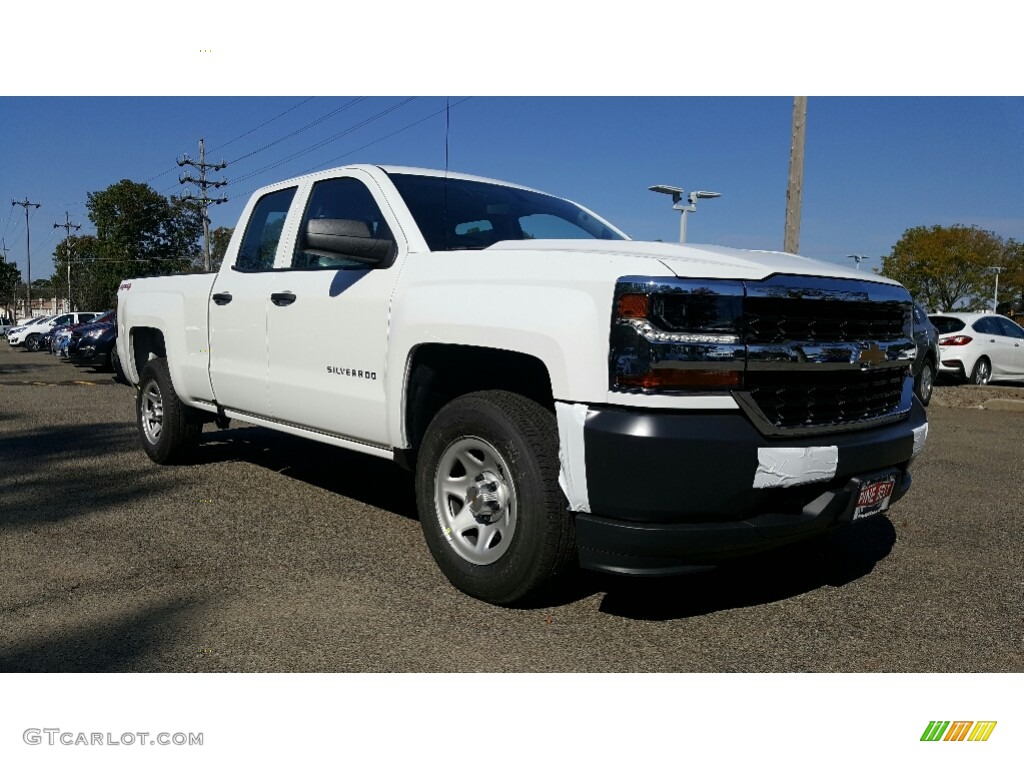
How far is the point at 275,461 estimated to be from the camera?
20.9ft

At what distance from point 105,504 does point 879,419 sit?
425cm

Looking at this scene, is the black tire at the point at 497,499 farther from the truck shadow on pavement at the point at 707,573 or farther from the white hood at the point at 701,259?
the white hood at the point at 701,259

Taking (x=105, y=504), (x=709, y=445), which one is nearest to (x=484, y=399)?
(x=709, y=445)

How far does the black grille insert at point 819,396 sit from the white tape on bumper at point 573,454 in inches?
22.9

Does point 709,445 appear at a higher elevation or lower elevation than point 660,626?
higher

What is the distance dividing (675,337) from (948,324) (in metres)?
13.0

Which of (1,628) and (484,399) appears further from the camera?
(484,399)

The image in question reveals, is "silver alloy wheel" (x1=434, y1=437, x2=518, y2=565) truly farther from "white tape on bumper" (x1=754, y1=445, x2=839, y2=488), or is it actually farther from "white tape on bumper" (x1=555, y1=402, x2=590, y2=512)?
"white tape on bumper" (x1=754, y1=445, x2=839, y2=488)

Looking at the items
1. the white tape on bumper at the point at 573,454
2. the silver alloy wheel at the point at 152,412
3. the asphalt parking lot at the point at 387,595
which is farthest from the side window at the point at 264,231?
the white tape on bumper at the point at 573,454

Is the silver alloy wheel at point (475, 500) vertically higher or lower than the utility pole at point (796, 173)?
lower

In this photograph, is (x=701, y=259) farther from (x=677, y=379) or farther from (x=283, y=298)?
(x=283, y=298)

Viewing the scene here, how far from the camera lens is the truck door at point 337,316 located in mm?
3840

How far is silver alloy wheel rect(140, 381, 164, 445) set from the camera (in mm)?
6125
